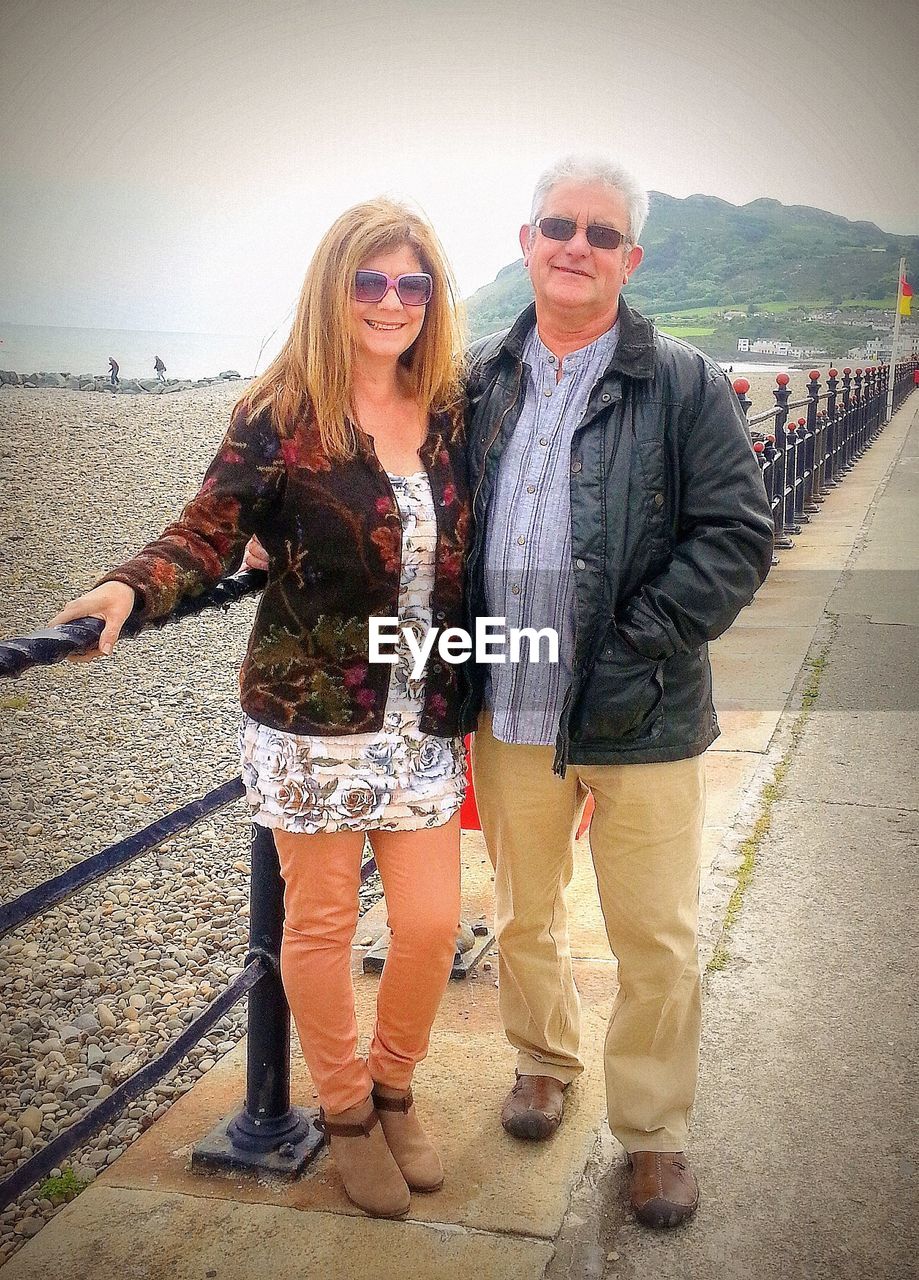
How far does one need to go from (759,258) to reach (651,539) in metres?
113

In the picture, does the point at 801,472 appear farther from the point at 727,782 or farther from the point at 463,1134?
the point at 463,1134

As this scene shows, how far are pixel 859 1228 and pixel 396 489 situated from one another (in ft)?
4.79

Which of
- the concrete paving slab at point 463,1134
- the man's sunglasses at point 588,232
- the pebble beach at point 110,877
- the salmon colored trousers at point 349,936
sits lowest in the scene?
the pebble beach at point 110,877

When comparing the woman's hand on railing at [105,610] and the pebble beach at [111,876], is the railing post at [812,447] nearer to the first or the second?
the pebble beach at [111,876]

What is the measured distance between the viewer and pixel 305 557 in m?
1.87

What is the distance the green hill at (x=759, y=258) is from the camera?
80.9m

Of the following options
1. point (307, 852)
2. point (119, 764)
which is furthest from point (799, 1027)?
point (119, 764)

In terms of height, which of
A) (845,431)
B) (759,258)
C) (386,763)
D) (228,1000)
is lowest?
(228,1000)

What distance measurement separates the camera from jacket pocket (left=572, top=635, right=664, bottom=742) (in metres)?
1.94

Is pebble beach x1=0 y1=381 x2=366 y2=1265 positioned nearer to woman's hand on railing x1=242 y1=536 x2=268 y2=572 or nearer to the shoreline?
woman's hand on railing x1=242 y1=536 x2=268 y2=572

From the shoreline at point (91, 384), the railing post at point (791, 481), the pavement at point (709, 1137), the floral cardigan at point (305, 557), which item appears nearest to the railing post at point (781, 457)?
the railing post at point (791, 481)

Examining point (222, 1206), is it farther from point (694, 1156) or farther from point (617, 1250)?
point (694, 1156)

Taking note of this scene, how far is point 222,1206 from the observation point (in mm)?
1944

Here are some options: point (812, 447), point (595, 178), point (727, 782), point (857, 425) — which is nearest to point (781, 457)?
point (812, 447)
